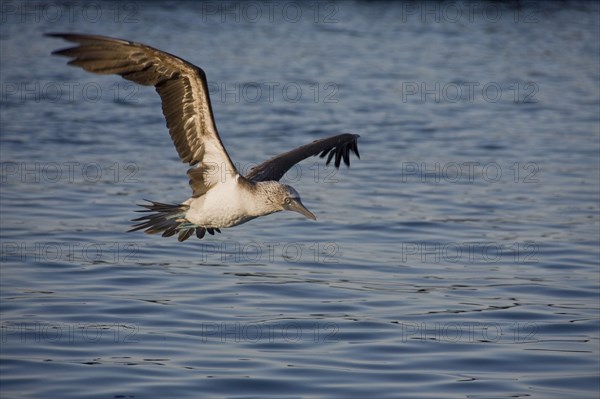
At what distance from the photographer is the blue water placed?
7910 millimetres

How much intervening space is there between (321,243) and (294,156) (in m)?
2.39

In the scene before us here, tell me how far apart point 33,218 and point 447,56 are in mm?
15768

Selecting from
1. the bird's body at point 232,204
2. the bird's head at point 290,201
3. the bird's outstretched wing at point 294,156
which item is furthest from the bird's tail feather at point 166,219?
the bird's head at point 290,201

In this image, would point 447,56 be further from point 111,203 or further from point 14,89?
point 111,203

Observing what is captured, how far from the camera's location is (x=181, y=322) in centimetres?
876

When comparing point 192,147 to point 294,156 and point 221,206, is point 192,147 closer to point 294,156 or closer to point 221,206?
point 221,206

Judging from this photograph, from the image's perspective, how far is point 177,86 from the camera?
767 cm

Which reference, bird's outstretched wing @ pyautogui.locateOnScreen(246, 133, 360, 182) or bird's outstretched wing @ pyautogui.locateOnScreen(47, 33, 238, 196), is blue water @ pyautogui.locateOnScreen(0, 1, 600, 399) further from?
bird's outstretched wing @ pyautogui.locateOnScreen(47, 33, 238, 196)

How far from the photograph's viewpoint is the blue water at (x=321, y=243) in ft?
26.0

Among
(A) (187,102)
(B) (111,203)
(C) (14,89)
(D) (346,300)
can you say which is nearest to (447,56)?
(C) (14,89)

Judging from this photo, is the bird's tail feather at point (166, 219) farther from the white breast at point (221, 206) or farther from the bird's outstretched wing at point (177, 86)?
the bird's outstretched wing at point (177, 86)

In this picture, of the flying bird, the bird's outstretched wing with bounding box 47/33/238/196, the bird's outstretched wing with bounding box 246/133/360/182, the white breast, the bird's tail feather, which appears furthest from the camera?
the bird's outstretched wing with bounding box 246/133/360/182

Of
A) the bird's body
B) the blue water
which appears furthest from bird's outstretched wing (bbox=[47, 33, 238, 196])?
the blue water

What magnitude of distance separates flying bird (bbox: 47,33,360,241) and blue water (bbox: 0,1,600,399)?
0.99m
